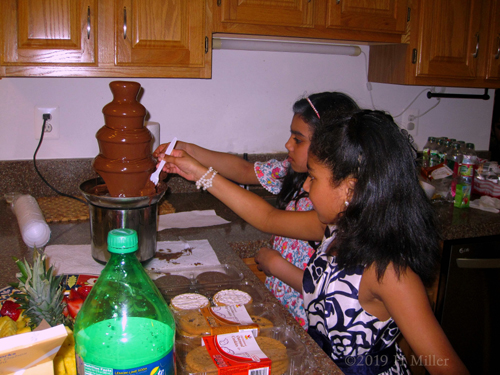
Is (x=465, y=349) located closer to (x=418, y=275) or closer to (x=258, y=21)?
(x=418, y=275)

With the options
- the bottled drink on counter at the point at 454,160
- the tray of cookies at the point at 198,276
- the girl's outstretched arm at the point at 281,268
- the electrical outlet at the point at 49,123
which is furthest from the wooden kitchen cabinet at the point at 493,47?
the electrical outlet at the point at 49,123

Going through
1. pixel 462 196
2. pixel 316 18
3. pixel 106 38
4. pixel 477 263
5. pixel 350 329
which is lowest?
pixel 477 263

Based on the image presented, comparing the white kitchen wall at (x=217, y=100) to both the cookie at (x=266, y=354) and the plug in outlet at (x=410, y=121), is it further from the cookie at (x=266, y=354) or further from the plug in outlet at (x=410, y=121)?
the cookie at (x=266, y=354)

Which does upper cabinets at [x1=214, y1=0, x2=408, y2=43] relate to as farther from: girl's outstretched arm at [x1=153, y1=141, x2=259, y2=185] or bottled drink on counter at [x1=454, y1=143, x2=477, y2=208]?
bottled drink on counter at [x1=454, y1=143, x2=477, y2=208]

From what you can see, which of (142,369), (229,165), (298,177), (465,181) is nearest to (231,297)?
(142,369)

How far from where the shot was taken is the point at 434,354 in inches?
32.1

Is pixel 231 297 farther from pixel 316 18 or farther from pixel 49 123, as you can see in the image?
pixel 49 123

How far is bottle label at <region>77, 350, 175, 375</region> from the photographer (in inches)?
19.8

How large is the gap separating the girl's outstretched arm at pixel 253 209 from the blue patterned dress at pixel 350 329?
23 cm

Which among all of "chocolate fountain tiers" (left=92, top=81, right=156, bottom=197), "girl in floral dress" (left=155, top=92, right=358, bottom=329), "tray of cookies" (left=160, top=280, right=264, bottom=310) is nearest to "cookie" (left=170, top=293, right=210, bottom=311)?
"tray of cookies" (left=160, top=280, right=264, bottom=310)

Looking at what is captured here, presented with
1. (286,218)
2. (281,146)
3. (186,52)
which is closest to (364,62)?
(281,146)

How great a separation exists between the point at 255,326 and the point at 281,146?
149 cm

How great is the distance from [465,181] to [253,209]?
122cm

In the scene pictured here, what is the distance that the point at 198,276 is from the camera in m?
1.06
